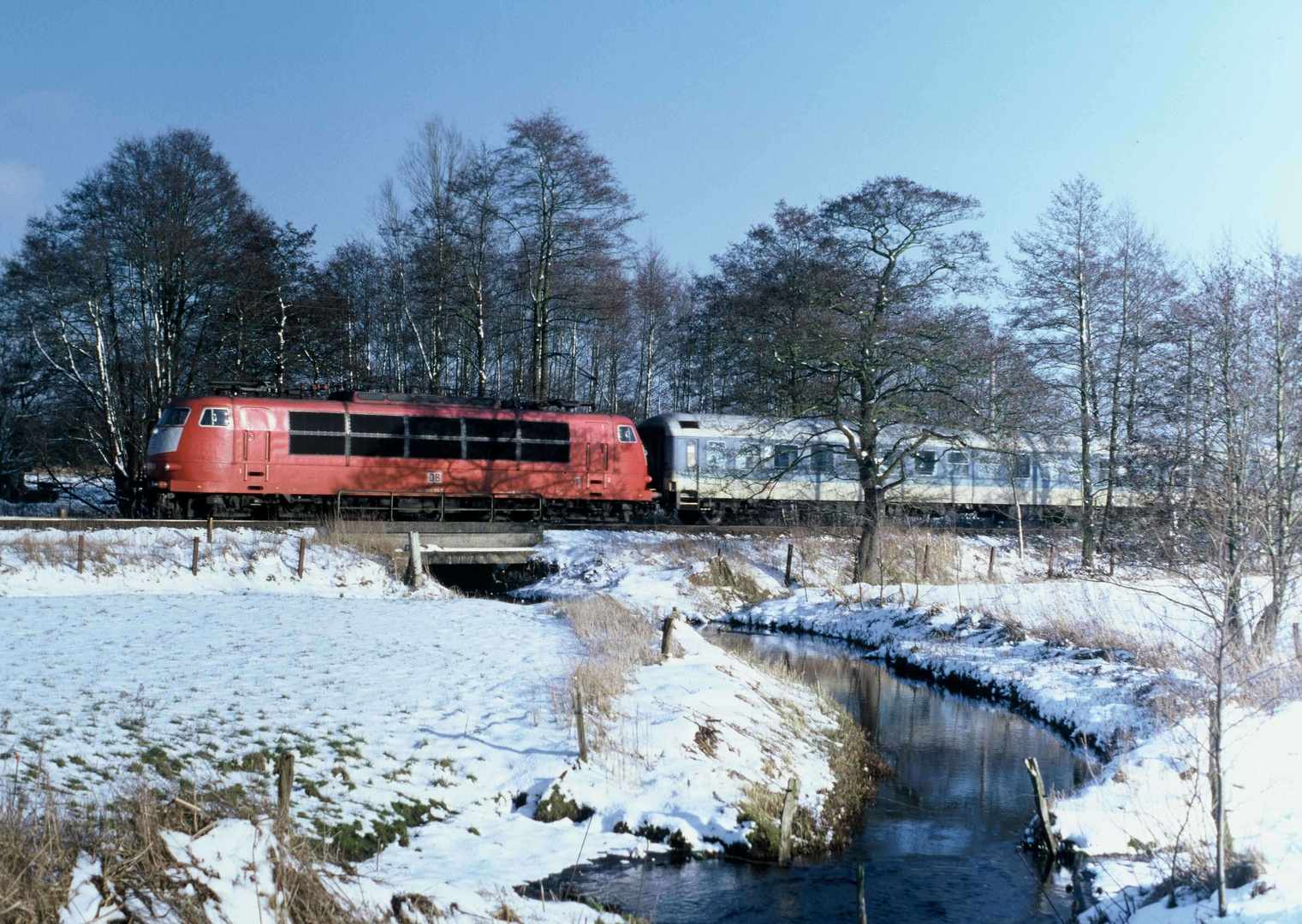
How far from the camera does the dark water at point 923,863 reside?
7637mm

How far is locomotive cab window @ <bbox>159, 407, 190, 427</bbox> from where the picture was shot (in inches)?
867

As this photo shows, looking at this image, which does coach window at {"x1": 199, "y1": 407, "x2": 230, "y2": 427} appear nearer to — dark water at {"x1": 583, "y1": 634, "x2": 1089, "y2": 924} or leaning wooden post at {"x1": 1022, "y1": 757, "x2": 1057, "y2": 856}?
dark water at {"x1": 583, "y1": 634, "x2": 1089, "y2": 924}

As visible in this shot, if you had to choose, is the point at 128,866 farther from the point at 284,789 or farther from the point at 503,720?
the point at 503,720

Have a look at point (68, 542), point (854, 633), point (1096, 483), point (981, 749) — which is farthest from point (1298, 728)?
point (68, 542)

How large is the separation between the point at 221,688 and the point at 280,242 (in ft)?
72.2

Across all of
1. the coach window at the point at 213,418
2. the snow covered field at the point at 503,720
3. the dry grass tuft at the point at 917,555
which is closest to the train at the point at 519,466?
the coach window at the point at 213,418

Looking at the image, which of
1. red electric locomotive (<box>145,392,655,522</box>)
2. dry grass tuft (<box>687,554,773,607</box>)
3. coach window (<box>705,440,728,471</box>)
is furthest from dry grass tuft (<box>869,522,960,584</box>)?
red electric locomotive (<box>145,392,655,522</box>)

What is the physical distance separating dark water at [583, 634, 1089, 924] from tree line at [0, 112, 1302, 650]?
4024 millimetres

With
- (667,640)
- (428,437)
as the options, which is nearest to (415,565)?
(428,437)

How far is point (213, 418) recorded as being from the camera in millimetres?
22031

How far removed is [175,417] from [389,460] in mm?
4661

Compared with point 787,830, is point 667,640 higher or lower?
higher

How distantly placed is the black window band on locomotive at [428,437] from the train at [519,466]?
0.10ft

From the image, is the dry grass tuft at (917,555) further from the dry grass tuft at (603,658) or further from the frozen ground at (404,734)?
the frozen ground at (404,734)
